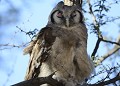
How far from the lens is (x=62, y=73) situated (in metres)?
4.55

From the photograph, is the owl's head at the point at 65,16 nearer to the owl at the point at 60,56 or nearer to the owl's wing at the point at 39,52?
the owl at the point at 60,56

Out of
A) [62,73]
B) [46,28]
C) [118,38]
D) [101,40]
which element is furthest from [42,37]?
[118,38]

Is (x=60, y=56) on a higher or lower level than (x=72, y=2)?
lower

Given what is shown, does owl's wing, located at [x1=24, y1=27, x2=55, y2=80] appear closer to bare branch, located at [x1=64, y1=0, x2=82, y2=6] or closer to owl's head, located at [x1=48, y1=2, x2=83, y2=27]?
owl's head, located at [x1=48, y1=2, x2=83, y2=27]

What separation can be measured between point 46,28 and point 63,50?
41 centimetres

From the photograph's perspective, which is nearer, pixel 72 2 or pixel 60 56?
pixel 60 56

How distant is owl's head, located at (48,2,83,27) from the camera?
16.3 ft

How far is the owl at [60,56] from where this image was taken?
4574mm

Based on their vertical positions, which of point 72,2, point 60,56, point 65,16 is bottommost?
point 60,56

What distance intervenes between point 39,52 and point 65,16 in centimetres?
67

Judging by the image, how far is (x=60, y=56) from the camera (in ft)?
15.0

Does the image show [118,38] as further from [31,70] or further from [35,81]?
[35,81]

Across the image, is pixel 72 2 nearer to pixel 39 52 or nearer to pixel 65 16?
pixel 65 16

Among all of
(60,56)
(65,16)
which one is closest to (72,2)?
(65,16)
